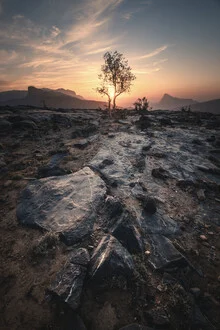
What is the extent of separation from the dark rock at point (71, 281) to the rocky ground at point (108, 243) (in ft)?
0.08

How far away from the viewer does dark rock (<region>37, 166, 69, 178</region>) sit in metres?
9.06

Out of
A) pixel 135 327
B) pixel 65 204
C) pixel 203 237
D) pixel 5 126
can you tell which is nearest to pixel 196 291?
pixel 135 327

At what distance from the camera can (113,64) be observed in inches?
1476

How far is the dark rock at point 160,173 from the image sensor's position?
376 inches

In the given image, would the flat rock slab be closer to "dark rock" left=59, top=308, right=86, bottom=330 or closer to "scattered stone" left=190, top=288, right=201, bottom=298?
"dark rock" left=59, top=308, right=86, bottom=330

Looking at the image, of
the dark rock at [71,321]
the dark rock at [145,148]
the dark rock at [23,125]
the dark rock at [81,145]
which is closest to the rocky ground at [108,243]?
the dark rock at [71,321]

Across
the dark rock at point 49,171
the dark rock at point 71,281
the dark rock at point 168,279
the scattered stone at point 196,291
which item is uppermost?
the dark rock at point 49,171

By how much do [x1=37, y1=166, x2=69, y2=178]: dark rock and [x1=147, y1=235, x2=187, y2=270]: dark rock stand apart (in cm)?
592

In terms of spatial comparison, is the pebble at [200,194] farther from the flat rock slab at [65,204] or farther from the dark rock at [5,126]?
the dark rock at [5,126]

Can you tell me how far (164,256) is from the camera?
16.6ft

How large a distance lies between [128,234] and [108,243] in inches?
33.5

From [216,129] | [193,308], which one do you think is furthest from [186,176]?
[216,129]

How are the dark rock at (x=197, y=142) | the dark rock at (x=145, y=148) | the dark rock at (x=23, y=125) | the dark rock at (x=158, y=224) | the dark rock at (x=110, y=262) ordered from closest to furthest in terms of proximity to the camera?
the dark rock at (x=110, y=262) < the dark rock at (x=158, y=224) < the dark rock at (x=145, y=148) < the dark rock at (x=197, y=142) < the dark rock at (x=23, y=125)

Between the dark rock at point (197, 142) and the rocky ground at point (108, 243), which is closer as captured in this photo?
the rocky ground at point (108, 243)
